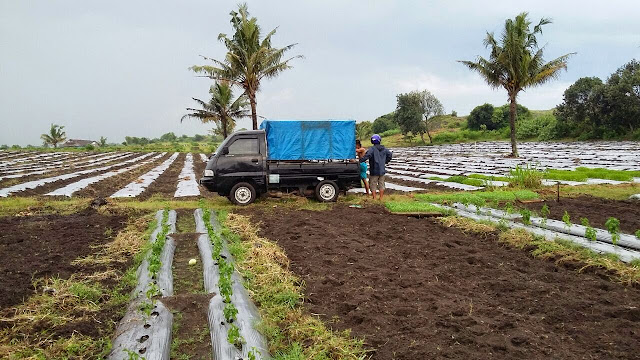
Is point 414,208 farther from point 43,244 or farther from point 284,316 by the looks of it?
point 43,244

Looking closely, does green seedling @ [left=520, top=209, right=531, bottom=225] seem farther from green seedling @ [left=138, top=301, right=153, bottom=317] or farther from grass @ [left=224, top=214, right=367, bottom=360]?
green seedling @ [left=138, top=301, right=153, bottom=317]

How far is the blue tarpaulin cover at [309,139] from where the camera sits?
10.6 m

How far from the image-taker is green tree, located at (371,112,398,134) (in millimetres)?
68500

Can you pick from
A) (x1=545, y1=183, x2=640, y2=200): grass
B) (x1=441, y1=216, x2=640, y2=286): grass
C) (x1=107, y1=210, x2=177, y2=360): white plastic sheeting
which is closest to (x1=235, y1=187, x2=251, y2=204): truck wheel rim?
(x1=441, y1=216, x2=640, y2=286): grass

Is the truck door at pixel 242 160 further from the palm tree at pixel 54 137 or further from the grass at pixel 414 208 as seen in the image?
the palm tree at pixel 54 137

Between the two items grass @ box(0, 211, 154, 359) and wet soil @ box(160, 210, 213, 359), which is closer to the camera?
grass @ box(0, 211, 154, 359)

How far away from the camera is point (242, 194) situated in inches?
430

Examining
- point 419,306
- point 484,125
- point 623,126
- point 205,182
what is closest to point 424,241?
point 419,306

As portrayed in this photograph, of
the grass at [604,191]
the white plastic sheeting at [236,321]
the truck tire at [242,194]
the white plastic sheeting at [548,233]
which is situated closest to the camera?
the white plastic sheeting at [236,321]

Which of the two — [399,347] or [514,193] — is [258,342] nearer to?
[399,347]

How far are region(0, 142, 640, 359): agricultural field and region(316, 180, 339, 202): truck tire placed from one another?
1.44 meters

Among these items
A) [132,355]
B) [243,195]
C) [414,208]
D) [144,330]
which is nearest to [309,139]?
[243,195]

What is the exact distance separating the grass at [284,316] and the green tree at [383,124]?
209ft

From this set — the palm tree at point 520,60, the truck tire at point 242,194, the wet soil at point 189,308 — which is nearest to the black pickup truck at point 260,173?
the truck tire at point 242,194
